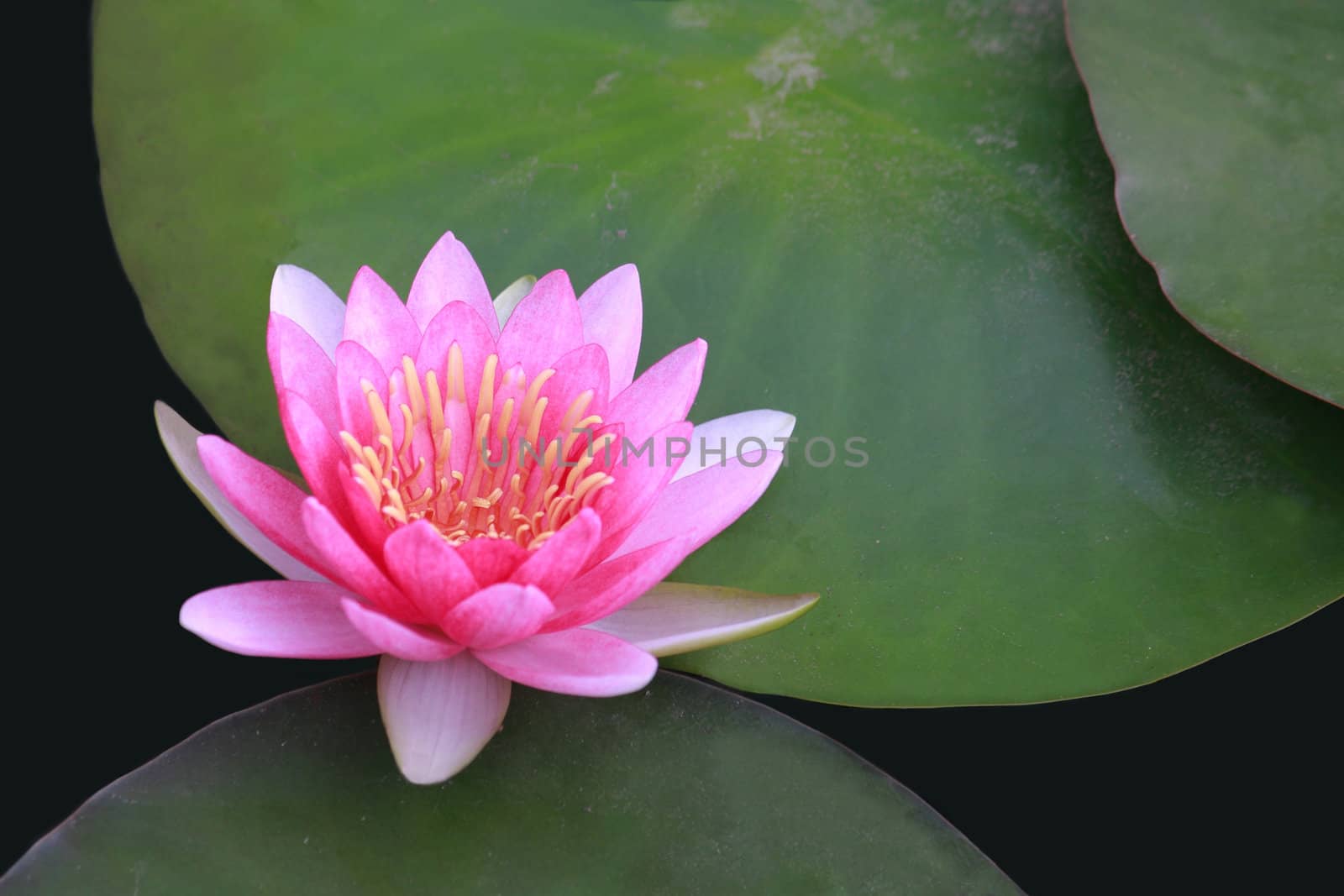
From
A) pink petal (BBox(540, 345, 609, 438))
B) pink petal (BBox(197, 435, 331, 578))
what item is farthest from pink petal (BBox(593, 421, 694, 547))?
pink petal (BBox(197, 435, 331, 578))

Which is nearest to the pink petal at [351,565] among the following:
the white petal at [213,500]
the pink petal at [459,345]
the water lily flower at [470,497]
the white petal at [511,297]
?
the water lily flower at [470,497]

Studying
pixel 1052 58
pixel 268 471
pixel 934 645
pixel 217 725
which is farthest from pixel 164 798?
pixel 1052 58

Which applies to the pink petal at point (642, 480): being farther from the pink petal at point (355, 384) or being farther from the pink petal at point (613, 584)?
the pink petal at point (355, 384)

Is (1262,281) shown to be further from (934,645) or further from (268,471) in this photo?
(268,471)

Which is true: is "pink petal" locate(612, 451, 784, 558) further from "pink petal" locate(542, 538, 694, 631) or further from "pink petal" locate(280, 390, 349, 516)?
"pink petal" locate(280, 390, 349, 516)

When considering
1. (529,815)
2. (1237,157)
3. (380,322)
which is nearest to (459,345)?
(380,322)

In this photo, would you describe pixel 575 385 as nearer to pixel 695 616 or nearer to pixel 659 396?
pixel 659 396
